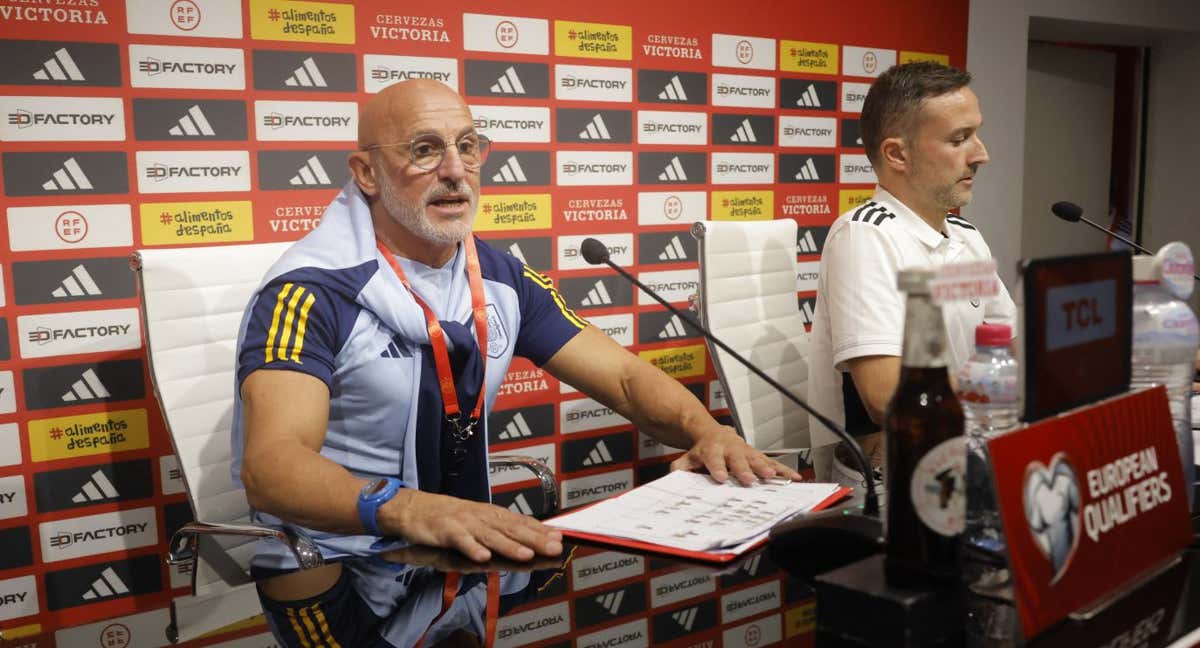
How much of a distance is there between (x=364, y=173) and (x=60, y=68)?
3.81 feet

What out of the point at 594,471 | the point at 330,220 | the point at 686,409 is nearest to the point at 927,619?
the point at 686,409

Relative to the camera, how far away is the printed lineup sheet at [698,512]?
43.6 inches

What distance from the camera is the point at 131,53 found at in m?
2.58

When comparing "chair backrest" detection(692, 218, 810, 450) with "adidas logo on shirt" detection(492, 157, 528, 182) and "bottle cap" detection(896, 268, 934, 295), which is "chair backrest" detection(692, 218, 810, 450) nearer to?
"adidas logo on shirt" detection(492, 157, 528, 182)

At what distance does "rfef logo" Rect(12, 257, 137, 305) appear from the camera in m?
2.50

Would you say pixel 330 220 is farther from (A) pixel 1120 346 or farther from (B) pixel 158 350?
(A) pixel 1120 346

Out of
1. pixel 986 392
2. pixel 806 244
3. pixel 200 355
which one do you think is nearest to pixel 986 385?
pixel 986 392

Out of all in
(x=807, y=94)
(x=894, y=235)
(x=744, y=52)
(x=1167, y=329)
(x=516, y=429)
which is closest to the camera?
(x=1167, y=329)

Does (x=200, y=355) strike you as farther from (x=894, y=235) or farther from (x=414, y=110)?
(x=894, y=235)

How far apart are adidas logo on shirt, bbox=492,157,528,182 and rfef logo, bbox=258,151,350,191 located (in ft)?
1.66

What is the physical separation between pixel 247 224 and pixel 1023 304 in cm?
239

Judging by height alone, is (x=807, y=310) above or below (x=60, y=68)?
below

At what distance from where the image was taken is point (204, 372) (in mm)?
1851

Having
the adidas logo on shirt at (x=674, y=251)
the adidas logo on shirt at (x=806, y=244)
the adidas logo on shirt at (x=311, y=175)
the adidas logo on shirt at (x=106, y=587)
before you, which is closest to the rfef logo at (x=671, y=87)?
the adidas logo on shirt at (x=674, y=251)
